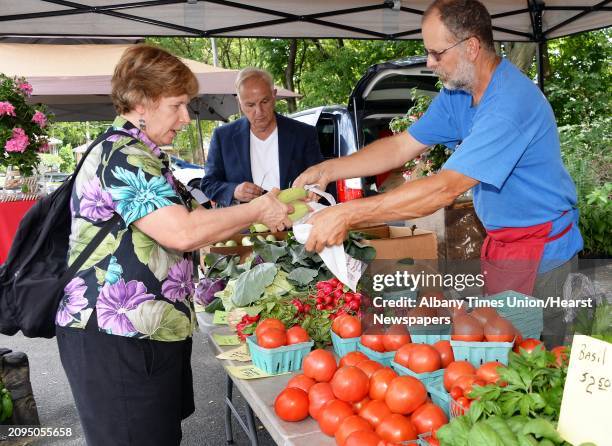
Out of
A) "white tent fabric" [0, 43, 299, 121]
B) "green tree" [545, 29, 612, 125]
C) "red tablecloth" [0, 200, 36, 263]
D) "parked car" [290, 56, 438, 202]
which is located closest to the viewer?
"red tablecloth" [0, 200, 36, 263]

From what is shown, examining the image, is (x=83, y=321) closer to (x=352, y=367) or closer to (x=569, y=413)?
(x=352, y=367)

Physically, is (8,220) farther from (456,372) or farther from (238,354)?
(456,372)

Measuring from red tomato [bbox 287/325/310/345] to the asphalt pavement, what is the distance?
1.73m

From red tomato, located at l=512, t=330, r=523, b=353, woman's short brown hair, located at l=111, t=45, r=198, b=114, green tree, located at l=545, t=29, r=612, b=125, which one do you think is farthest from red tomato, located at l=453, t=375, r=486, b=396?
green tree, located at l=545, t=29, r=612, b=125

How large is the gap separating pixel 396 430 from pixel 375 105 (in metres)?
5.87

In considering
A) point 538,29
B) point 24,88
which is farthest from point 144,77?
point 538,29

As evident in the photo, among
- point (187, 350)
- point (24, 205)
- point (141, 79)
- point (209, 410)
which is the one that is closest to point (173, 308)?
point (187, 350)

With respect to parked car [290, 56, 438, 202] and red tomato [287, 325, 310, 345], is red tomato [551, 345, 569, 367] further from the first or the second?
parked car [290, 56, 438, 202]

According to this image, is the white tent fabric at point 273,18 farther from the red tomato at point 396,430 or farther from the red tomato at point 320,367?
the red tomato at point 396,430

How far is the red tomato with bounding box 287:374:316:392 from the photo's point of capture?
1827 mm

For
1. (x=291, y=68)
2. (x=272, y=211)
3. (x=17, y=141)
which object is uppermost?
(x=291, y=68)

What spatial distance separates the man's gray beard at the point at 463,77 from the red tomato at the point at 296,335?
1.17 m

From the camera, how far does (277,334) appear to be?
2.13m

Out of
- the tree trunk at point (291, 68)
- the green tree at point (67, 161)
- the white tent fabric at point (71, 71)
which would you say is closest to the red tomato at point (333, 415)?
the white tent fabric at point (71, 71)
